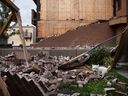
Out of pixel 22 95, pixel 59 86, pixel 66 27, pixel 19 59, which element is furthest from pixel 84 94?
pixel 66 27

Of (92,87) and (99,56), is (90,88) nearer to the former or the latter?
(92,87)

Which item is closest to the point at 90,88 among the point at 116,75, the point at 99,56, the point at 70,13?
the point at 116,75

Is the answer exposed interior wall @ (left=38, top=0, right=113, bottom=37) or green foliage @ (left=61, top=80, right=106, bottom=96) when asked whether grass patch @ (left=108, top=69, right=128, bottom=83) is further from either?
exposed interior wall @ (left=38, top=0, right=113, bottom=37)

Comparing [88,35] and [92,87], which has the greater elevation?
[88,35]

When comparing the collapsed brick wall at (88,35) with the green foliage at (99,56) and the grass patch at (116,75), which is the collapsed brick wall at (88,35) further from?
the grass patch at (116,75)

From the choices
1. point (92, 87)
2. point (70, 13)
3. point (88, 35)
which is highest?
point (70, 13)

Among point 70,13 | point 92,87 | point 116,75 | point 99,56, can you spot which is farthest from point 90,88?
point 70,13

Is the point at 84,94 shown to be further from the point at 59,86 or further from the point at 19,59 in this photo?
the point at 19,59

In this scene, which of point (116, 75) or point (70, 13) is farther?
point (70, 13)

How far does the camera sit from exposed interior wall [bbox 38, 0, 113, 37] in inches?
883

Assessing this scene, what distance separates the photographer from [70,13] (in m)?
22.9

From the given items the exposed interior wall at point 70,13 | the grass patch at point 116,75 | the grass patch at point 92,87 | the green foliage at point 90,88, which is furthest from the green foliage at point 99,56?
the exposed interior wall at point 70,13

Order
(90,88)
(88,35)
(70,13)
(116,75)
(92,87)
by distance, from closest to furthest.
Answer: (90,88)
(92,87)
(116,75)
(88,35)
(70,13)

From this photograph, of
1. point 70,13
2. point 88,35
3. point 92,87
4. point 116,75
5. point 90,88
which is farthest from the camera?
point 70,13
